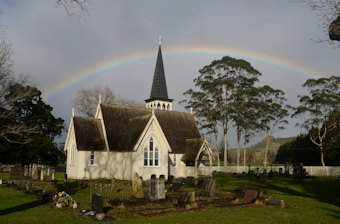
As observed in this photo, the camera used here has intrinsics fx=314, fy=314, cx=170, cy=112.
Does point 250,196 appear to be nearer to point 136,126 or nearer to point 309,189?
point 309,189

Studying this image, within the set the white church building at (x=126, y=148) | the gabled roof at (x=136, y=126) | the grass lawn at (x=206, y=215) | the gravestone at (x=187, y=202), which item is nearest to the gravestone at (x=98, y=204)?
the grass lawn at (x=206, y=215)

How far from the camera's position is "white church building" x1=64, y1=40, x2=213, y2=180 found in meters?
35.5

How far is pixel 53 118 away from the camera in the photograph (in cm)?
3906

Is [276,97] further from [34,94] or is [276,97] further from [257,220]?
[257,220]

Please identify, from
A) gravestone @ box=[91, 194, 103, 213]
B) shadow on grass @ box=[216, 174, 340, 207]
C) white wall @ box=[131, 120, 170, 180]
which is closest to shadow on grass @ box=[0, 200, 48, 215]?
gravestone @ box=[91, 194, 103, 213]

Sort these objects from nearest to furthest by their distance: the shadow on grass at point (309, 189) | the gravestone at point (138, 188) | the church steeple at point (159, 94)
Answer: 1. the gravestone at point (138, 188)
2. the shadow on grass at point (309, 189)
3. the church steeple at point (159, 94)

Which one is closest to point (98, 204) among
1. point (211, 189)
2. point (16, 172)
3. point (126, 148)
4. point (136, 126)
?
Answer: point (211, 189)

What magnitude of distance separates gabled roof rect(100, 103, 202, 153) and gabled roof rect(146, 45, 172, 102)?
8845mm

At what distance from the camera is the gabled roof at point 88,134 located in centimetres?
3633

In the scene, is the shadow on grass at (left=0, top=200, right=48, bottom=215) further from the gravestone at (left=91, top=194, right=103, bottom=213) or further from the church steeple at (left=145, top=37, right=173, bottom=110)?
the church steeple at (left=145, top=37, right=173, bottom=110)

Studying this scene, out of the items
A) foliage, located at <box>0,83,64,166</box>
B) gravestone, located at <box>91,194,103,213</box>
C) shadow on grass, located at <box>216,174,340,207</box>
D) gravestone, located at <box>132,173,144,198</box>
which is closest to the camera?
gravestone, located at <box>91,194,103,213</box>

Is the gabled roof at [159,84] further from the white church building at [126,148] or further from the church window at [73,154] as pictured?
the church window at [73,154]

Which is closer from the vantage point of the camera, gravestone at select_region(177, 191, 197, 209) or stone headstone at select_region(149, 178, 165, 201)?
gravestone at select_region(177, 191, 197, 209)

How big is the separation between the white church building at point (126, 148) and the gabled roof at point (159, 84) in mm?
12374
